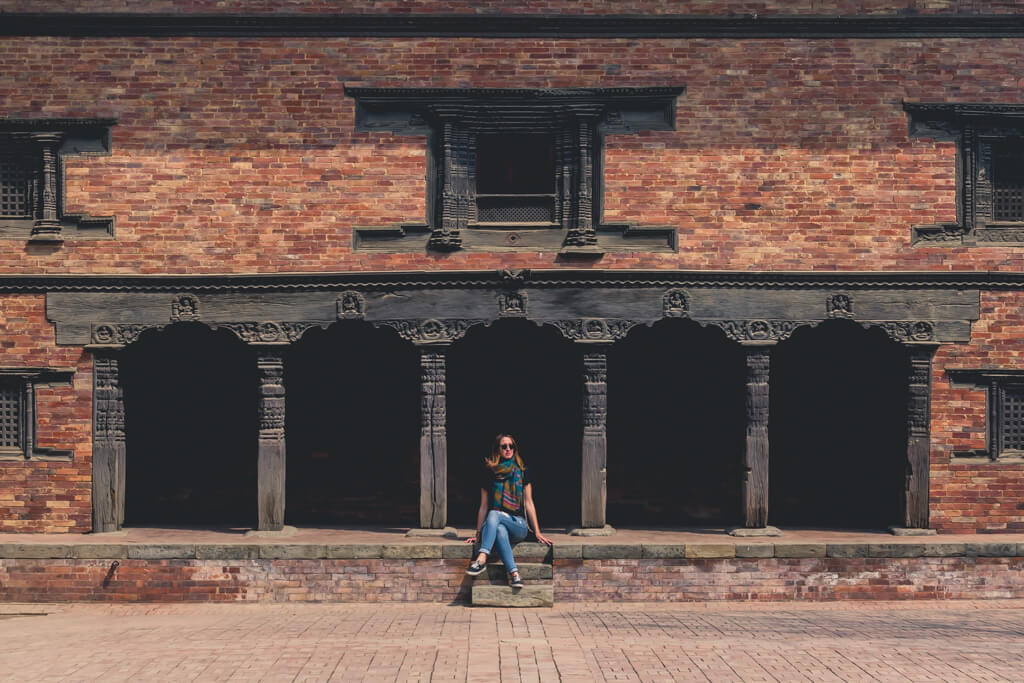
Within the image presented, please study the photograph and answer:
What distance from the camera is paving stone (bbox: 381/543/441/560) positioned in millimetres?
12352

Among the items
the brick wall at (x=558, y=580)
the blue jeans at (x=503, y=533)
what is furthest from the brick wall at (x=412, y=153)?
the brick wall at (x=558, y=580)

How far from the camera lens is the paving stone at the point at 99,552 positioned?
12484mm

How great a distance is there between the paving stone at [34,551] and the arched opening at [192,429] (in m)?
2.72

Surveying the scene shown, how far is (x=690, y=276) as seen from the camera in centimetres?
1314

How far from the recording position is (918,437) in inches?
520

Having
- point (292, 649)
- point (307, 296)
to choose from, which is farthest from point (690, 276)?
point (292, 649)

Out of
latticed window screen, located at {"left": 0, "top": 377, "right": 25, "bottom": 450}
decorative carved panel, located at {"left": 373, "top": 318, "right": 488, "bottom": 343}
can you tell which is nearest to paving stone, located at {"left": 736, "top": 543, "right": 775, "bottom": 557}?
decorative carved panel, located at {"left": 373, "top": 318, "right": 488, "bottom": 343}

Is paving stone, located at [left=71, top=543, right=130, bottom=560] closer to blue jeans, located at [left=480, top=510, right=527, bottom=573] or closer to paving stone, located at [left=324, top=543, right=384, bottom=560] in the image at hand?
paving stone, located at [left=324, top=543, right=384, bottom=560]

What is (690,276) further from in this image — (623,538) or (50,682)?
(50,682)

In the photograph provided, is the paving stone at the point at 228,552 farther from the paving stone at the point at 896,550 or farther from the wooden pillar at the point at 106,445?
the paving stone at the point at 896,550

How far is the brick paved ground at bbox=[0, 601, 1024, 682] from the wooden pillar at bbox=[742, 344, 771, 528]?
4.33 feet

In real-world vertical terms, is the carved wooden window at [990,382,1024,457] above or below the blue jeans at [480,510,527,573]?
above

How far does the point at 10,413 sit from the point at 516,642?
769cm

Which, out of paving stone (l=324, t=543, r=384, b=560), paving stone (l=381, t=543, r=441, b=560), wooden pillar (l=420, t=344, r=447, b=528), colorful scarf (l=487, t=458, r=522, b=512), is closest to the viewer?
colorful scarf (l=487, t=458, r=522, b=512)
